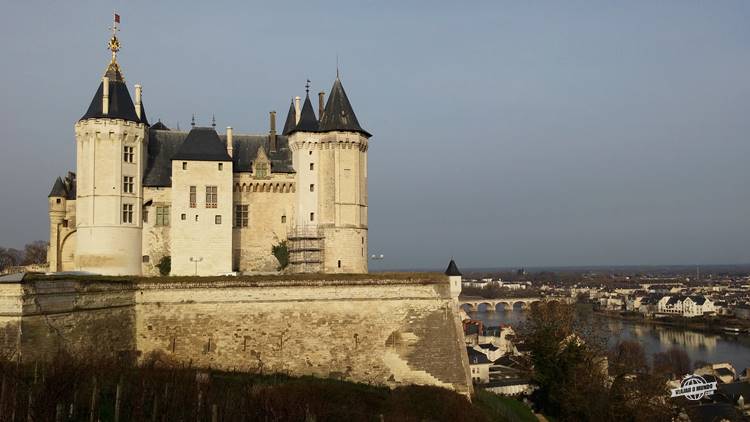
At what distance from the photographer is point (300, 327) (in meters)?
25.2

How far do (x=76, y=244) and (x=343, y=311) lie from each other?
13269 millimetres

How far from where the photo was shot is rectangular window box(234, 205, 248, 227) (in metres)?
32.6

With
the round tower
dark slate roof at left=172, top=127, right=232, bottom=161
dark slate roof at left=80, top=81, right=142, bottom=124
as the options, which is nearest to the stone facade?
dark slate roof at left=172, top=127, right=232, bottom=161

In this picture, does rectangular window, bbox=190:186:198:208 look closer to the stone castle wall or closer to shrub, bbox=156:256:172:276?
shrub, bbox=156:256:172:276

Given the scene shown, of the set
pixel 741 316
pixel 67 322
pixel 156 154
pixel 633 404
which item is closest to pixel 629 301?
pixel 741 316

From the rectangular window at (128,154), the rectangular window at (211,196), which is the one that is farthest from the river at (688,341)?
the rectangular window at (128,154)

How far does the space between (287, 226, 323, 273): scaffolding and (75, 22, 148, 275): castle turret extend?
7.29 metres

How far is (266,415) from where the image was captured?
1574 centimetres

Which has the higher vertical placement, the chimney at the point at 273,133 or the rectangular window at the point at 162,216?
the chimney at the point at 273,133

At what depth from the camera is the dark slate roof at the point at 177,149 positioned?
3178 cm

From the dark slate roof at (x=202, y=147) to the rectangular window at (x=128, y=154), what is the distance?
1849 mm

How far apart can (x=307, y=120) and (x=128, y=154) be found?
8.70 meters

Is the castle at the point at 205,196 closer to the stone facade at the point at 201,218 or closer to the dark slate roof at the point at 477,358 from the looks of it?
the stone facade at the point at 201,218

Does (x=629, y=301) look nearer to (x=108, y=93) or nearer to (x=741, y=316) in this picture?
(x=741, y=316)
